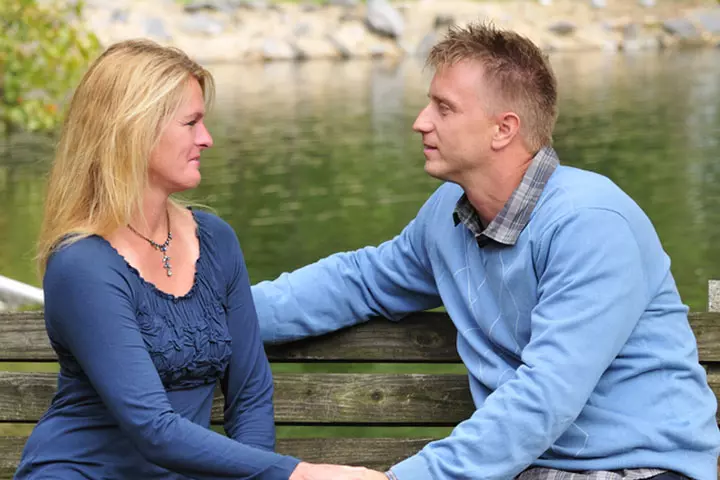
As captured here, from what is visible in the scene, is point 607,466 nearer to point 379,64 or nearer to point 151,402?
point 151,402

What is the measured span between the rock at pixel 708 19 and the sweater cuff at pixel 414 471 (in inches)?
1309

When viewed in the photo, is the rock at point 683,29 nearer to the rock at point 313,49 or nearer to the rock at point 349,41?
the rock at point 349,41

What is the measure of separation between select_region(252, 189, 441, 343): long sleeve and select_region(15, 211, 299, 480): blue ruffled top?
0.17 meters

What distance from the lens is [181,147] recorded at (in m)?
3.00

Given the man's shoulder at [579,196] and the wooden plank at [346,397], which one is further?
the wooden plank at [346,397]

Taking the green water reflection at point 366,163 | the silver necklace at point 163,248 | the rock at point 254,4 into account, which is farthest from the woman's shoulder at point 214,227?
the rock at point 254,4

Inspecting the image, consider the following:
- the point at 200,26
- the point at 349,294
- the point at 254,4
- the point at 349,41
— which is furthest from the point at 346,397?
the point at 254,4

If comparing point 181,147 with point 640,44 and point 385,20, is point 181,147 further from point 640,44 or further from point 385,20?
point 640,44

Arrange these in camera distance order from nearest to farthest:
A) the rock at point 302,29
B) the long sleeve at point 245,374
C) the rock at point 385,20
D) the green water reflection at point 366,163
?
the long sleeve at point 245,374
the green water reflection at point 366,163
the rock at point 385,20
the rock at point 302,29

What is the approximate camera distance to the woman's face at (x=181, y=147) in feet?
9.80

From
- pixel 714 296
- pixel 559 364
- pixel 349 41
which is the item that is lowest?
pixel 349 41

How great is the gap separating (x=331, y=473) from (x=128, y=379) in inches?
19.2

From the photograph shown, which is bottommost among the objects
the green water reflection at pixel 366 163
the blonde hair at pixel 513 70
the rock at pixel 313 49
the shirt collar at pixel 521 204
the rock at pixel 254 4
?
the rock at pixel 313 49

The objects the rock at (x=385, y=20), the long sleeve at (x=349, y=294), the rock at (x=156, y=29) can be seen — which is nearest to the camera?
the long sleeve at (x=349, y=294)
